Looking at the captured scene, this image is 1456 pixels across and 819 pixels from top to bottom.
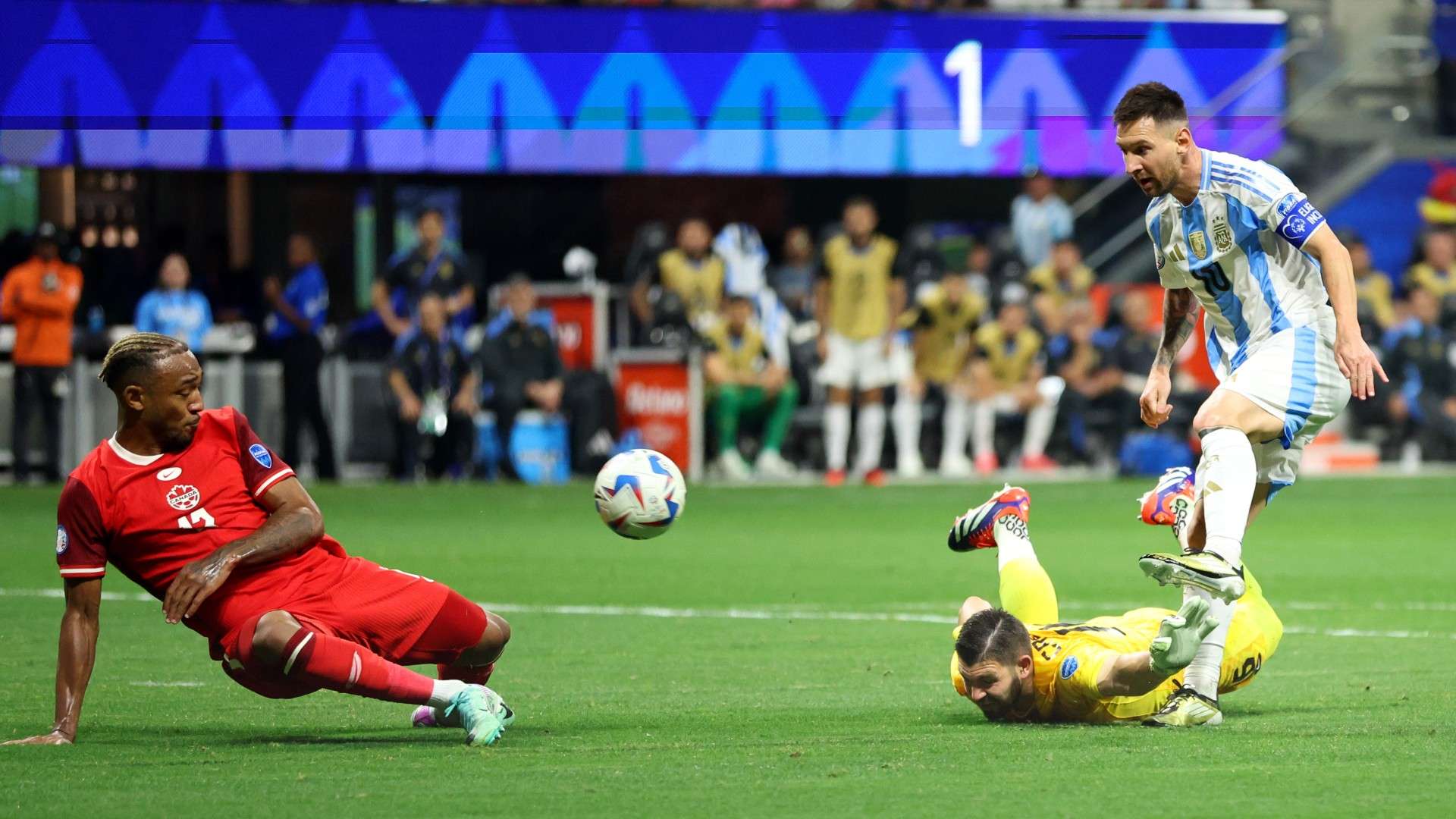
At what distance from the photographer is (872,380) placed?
65.7 feet

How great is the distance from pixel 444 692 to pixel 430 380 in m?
13.3

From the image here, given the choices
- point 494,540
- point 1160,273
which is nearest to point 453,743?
point 1160,273

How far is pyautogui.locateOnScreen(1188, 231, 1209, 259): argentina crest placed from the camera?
21.0 ft

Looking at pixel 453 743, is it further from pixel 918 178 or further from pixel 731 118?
pixel 918 178

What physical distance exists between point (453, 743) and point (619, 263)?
1826cm

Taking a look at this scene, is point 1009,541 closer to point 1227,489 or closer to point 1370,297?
point 1227,489

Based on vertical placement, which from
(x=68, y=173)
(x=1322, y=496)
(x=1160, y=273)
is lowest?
(x=1322, y=496)

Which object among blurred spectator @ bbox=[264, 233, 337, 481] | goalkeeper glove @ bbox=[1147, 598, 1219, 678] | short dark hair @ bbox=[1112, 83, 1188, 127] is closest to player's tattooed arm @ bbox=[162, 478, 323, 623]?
goalkeeper glove @ bbox=[1147, 598, 1219, 678]

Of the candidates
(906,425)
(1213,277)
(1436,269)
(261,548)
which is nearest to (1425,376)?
(1436,269)

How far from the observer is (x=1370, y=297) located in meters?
21.6

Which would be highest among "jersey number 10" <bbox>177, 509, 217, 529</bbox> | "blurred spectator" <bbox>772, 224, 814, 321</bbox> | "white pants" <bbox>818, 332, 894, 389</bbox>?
"blurred spectator" <bbox>772, 224, 814, 321</bbox>

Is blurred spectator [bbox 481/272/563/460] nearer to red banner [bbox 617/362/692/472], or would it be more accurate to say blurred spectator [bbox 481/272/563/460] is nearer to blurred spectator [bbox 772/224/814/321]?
red banner [bbox 617/362/692/472]

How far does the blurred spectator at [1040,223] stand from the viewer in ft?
73.4

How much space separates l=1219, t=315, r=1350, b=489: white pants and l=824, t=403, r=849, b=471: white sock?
13.6 m
